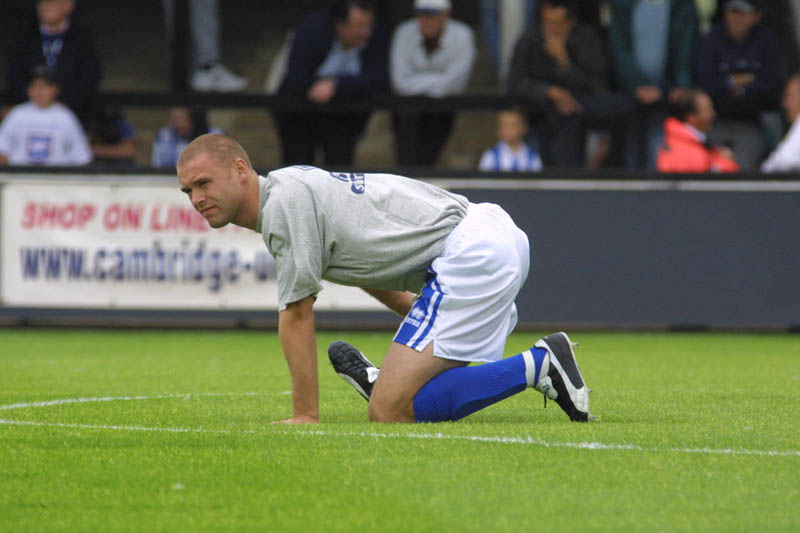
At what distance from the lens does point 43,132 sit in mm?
13711

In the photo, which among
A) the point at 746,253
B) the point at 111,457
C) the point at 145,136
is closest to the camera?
the point at 111,457

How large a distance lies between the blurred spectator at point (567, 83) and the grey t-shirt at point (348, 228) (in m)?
7.41

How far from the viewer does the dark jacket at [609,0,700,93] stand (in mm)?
13742

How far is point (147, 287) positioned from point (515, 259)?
7.69 meters

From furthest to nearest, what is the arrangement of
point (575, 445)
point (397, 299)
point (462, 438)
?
1. point (397, 299)
2. point (462, 438)
3. point (575, 445)

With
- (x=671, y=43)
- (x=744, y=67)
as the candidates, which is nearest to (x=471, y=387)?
(x=671, y=43)

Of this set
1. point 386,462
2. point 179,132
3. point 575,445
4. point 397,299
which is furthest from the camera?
point 179,132

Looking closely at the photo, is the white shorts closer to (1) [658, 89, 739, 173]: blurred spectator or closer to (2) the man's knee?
(2) the man's knee

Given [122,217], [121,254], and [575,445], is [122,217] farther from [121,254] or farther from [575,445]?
[575,445]

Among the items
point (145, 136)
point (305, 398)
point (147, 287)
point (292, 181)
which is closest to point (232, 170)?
point (292, 181)

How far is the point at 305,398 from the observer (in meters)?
6.00

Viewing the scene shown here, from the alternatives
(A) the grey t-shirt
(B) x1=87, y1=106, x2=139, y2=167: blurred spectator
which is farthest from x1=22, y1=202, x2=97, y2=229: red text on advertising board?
(A) the grey t-shirt

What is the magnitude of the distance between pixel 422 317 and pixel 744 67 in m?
8.61

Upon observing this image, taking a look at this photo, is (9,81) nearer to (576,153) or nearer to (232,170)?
(576,153)
